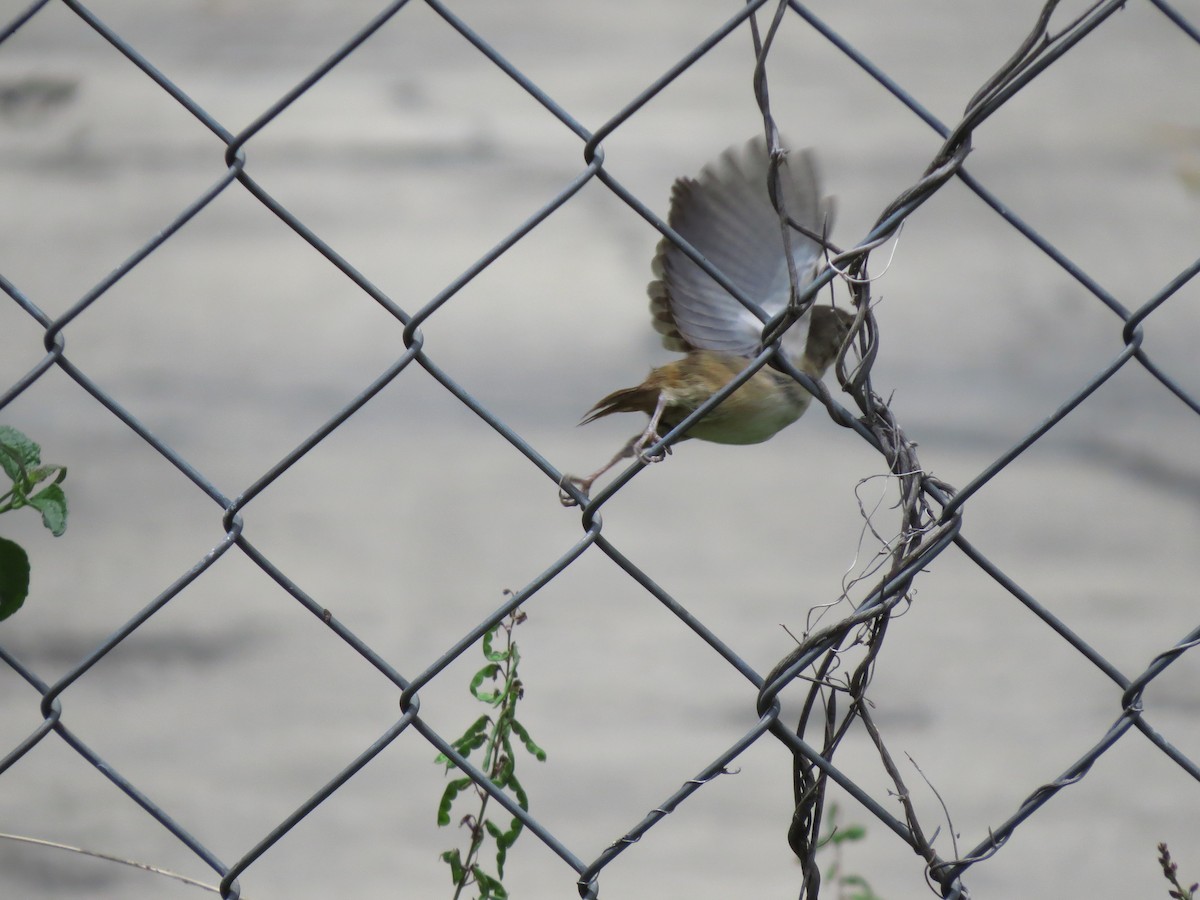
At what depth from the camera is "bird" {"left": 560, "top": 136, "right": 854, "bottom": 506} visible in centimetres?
121

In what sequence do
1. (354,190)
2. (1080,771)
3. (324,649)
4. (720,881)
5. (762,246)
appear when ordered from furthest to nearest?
(354,190) < (324,649) < (720,881) < (762,246) < (1080,771)

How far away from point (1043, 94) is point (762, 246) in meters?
1.78

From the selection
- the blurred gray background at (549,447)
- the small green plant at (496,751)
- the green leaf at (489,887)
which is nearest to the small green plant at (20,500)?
the small green plant at (496,751)

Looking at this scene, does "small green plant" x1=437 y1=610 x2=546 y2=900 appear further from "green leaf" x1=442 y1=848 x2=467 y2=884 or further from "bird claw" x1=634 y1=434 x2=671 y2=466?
"bird claw" x1=634 y1=434 x2=671 y2=466

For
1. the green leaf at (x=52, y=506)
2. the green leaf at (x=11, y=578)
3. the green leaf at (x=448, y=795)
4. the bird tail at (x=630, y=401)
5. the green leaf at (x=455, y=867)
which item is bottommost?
the green leaf at (x=455, y=867)

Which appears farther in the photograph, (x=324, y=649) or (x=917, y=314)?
(x=917, y=314)

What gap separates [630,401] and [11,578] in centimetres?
58

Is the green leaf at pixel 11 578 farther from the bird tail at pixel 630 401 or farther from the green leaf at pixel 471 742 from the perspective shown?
the bird tail at pixel 630 401

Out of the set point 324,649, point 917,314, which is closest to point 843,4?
point 917,314

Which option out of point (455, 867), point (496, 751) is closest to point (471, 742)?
point (496, 751)

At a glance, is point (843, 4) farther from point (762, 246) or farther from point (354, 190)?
point (762, 246)

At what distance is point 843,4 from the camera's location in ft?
9.11

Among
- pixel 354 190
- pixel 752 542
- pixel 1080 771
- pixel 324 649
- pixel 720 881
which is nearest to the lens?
pixel 1080 771

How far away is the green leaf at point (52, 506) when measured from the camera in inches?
43.8
